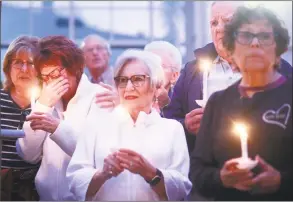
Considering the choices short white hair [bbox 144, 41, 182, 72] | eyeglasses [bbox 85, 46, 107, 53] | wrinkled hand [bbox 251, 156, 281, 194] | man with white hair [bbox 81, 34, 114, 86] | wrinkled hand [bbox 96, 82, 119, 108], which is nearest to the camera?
wrinkled hand [bbox 251, 156, 281, 194]

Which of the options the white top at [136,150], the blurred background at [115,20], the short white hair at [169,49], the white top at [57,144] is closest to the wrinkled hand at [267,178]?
the white top at [136,150]

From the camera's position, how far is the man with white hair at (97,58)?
16.8 feet

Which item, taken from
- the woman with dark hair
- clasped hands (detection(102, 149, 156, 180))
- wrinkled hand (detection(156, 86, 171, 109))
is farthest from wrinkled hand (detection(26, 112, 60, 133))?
wrinkled hand (detection(156, 86, 171, 109))

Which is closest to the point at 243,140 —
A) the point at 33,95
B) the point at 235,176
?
the point at 235,176

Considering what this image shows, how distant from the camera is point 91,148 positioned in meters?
4.52

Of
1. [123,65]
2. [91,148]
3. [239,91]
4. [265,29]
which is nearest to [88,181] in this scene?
[91,148]

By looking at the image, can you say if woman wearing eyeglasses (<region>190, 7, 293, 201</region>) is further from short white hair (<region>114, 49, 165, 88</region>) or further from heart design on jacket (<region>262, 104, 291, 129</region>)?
short white hair (<region>114, 49, 165, 88</region>)

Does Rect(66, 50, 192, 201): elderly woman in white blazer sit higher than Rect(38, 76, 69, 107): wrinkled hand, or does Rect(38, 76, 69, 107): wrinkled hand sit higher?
Rect(38, 76, 69, 107): wrinkled hand

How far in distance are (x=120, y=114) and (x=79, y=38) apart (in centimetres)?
124

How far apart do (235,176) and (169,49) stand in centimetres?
96

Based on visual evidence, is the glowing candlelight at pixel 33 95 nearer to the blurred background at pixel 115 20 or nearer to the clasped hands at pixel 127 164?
the blurred background at pixel 115 20

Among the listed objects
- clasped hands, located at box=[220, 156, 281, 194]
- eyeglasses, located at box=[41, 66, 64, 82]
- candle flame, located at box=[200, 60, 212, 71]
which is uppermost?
candle flame, located at box=[200, 60, 212, 71]

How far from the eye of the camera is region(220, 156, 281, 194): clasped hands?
14.1 feet

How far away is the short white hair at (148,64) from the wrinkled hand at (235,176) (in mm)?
579
